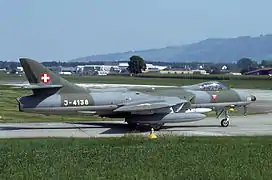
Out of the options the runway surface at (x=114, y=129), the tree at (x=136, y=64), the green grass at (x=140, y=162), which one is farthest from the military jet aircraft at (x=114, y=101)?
the tree at (x=136, y=64)

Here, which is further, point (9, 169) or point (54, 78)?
point (54, 78)

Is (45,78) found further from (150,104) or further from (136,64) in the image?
(136,64)

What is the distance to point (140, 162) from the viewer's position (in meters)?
14.2

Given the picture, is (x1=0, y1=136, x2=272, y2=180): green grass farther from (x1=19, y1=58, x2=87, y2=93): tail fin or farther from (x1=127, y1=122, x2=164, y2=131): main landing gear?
(x1=127, y1=122, x2=164, y2=131): main landing gear

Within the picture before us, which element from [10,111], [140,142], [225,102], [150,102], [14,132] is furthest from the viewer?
[10,111]

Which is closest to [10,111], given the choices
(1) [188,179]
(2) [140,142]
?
(2) [140,142]

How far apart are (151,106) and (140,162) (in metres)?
12.1

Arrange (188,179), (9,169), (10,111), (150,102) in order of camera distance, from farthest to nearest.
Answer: (10,111) < (150,102) < (9,169) < (188,179)

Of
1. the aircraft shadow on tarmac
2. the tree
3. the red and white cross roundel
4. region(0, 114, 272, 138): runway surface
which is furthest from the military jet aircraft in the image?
the tree

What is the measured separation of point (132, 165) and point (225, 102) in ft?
53.3

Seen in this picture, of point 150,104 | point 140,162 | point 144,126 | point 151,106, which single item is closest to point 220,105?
point 144,126

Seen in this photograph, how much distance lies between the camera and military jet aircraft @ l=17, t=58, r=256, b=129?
26.4 meters

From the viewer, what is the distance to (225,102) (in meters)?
29.3

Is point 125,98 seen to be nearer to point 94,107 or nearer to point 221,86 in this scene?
point 94,107
